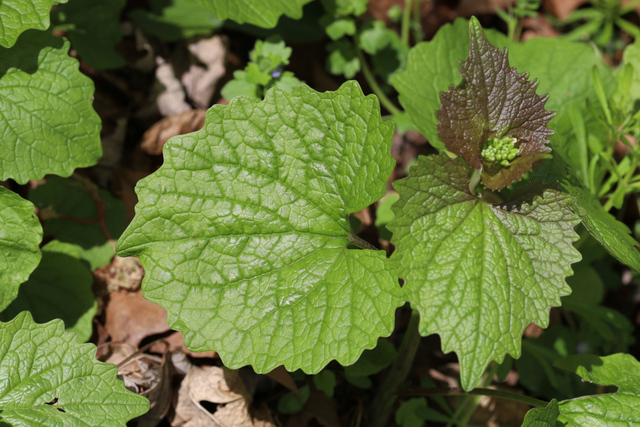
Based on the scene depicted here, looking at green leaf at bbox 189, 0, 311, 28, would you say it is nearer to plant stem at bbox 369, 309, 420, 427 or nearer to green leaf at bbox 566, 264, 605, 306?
plant stem at bbox 369, 309, 420, 427

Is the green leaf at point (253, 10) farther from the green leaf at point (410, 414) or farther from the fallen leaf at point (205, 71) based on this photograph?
the green leaf at point (410, 414)

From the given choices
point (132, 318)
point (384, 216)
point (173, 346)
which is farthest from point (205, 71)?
point (173, 346)

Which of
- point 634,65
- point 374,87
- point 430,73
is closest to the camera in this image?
point 430,73

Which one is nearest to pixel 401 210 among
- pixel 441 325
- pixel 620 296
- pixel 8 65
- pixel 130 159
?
pixel 441 325

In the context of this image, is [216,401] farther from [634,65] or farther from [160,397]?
[634,65]

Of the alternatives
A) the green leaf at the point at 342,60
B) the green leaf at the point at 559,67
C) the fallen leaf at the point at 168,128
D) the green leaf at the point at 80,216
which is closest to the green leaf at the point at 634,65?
the green leaf at the point at 559,67

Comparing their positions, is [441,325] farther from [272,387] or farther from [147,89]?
[147,89]

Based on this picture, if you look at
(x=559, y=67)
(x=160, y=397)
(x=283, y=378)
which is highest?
(x=559, y=67)
